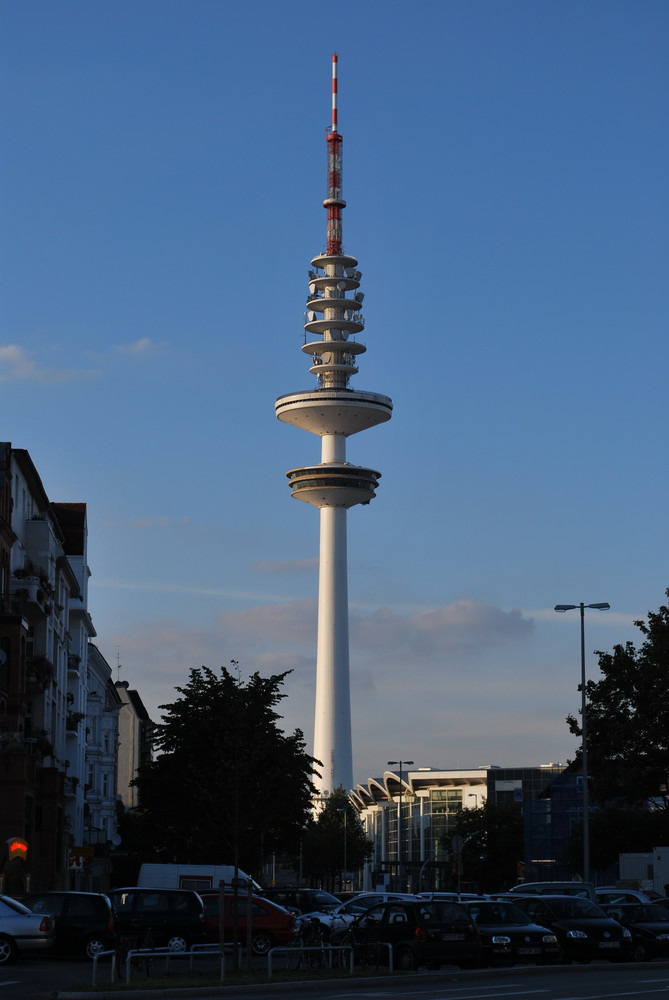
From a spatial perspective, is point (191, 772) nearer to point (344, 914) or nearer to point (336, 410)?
point (344, 914)

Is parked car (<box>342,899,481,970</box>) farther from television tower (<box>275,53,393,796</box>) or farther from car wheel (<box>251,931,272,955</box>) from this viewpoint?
television tower (<box>275,53,393,796</box>)

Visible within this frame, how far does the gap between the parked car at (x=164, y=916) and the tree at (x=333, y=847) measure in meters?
100

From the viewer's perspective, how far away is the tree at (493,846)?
4951 inches

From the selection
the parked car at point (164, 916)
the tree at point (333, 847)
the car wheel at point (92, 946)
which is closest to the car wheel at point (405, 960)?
the parked car at point (164, 916)

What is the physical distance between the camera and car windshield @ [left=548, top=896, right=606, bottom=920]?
3422 centimetres

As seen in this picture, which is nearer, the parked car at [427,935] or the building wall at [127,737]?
the parked car at [427,935]

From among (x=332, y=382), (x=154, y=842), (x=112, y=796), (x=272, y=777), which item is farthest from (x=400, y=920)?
(x=332, y=382)

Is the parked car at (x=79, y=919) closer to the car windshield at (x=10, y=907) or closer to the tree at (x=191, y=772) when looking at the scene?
the car windshield at (x=10, y=907)

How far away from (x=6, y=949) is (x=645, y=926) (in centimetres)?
1331

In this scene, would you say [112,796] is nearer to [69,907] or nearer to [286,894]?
[286,894]

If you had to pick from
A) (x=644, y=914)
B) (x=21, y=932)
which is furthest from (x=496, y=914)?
(x=21, y=932)

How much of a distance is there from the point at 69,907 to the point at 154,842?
3031 centimetres

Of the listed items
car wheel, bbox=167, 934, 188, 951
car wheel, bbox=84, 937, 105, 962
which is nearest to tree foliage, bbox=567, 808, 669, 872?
car wheel, bbox=167, 934, 188, 951

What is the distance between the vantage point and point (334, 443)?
641ft
